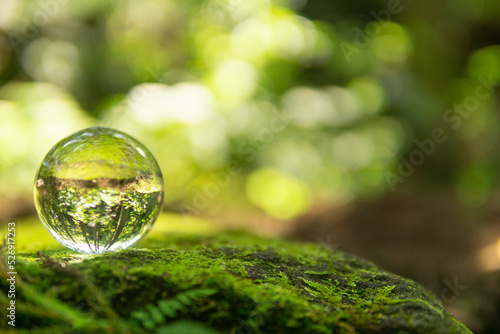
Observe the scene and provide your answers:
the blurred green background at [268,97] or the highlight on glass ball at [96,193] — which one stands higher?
the blurred green background at [268,97]

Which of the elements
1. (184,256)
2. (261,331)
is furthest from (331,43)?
(261,331)

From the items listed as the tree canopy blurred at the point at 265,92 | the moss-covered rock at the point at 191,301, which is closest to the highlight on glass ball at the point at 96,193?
the moss-covered rock at the point at 191,301

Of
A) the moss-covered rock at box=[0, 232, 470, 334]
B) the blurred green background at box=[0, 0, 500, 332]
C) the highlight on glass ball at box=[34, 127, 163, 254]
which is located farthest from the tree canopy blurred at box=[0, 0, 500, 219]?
the moss-covered rock at box=[0, 232, 470, 334]

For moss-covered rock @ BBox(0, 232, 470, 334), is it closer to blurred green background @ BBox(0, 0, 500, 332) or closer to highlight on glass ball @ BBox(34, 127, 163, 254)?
highlight on glass ball @ BBox(34, 127, 163, 254)

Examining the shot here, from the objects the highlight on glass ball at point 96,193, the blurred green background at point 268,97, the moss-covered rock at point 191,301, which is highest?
the blurred green background at point 268,97

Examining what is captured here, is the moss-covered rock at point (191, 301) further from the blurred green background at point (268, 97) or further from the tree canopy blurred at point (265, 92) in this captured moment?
the tree canopy blurred at point (265, 92)

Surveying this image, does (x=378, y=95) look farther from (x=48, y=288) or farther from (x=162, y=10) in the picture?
(x=48, y=288)

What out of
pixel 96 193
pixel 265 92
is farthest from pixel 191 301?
pixel 265 92
